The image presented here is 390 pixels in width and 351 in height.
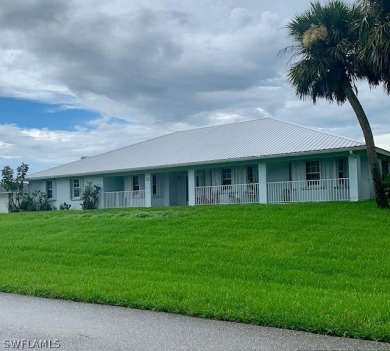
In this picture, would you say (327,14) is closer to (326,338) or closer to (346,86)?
(346,86)

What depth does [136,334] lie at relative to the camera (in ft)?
23.3

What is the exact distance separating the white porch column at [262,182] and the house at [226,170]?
0.16 ft

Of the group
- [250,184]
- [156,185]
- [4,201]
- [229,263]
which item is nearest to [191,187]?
[250,184]

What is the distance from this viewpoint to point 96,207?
32219 millimetres

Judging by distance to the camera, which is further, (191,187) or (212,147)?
(212,147)

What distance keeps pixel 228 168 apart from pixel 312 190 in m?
5.19

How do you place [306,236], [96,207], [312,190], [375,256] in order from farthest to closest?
[96,207] → [312,190] → [306,236] → [375,256]

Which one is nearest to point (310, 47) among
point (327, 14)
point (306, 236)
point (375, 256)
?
point (327, 14)

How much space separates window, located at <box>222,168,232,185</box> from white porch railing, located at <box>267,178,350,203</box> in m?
3.01

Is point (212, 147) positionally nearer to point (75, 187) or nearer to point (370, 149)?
point (75, 187)

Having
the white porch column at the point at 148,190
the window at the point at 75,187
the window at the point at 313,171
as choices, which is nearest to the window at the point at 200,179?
the white porch column at the point at 148,190

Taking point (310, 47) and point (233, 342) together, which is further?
point (310, 47)

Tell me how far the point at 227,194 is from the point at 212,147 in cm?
333

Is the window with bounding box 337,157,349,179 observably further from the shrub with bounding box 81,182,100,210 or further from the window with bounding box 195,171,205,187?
the shrub with bounding box 81,182,100,210
